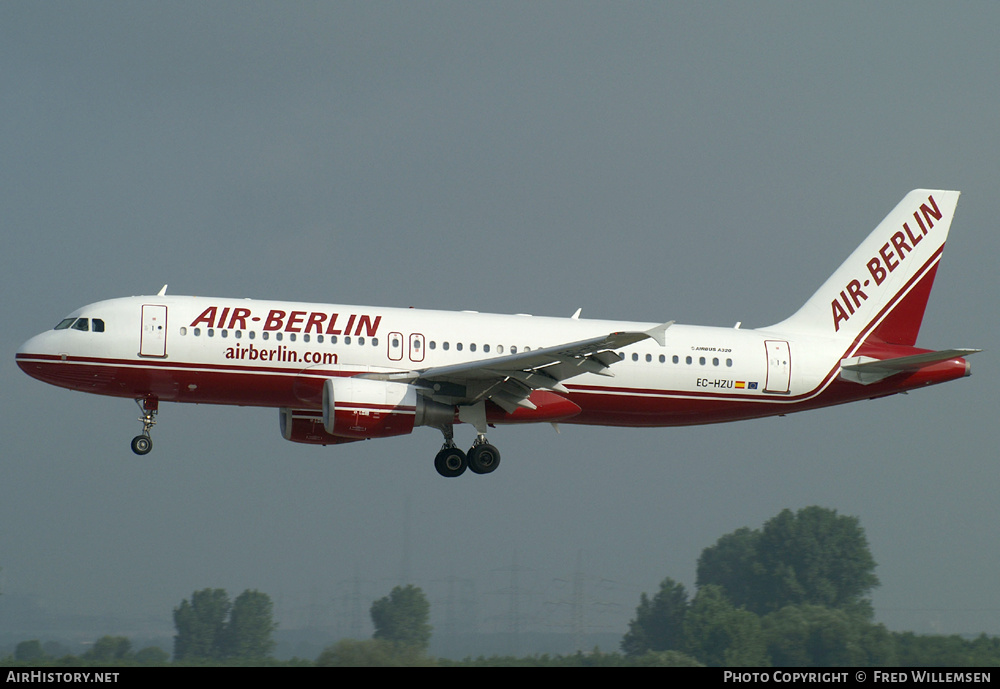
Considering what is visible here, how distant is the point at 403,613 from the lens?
48.0 m

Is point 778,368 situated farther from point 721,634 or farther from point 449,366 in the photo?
point 721,634

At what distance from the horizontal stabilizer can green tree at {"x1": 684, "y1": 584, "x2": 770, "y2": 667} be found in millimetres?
17196

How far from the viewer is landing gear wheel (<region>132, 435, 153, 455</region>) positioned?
35.2 m

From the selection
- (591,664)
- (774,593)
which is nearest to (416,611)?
(591,664)

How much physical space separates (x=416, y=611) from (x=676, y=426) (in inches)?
626

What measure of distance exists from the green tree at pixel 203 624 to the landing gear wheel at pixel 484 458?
51.6 feet

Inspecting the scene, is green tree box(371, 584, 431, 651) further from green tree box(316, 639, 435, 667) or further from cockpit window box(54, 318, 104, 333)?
cockpit window box(54, 318, 104, 333)

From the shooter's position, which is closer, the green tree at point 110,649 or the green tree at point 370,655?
the green tree at point 370,655

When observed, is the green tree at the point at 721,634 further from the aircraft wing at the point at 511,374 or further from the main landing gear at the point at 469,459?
the aircraft wing at the point at 511,374

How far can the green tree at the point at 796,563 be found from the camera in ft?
276

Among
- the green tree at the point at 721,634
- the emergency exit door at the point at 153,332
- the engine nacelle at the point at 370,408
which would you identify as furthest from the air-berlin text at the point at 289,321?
the green tree at the point at 721,634

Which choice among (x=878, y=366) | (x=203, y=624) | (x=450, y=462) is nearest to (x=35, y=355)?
(x=450, y=462)

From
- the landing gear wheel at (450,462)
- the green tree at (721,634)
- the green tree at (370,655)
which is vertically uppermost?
the landing gear wheel at (450,462)

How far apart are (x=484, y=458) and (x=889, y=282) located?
16.5 meters
